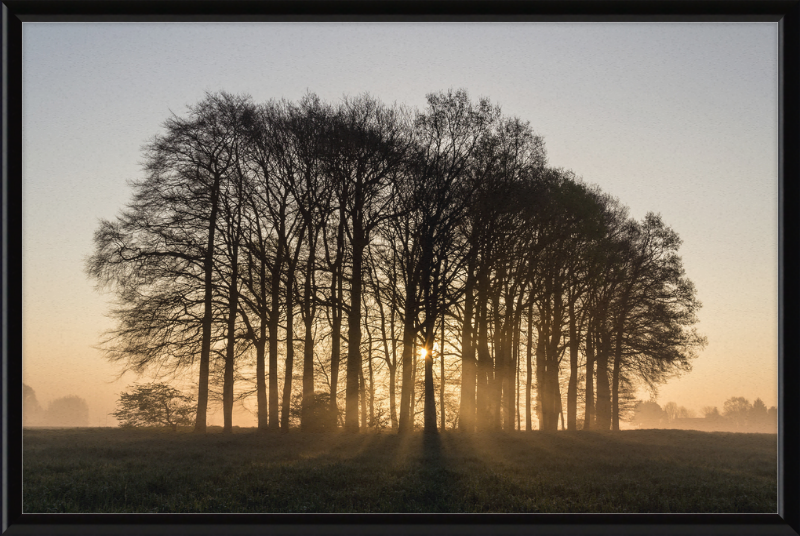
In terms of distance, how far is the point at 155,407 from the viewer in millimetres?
20703

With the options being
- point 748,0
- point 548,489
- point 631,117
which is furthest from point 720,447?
point 748,0

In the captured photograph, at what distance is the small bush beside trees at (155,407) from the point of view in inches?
745

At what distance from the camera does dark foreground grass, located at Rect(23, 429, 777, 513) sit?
36.1ft

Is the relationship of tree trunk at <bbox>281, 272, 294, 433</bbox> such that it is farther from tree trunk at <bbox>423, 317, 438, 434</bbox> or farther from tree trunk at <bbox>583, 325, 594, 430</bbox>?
tree trunk at <bbox>583, 325, 594, 430</bbox>

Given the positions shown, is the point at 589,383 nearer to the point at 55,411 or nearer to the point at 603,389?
the point at 603,389

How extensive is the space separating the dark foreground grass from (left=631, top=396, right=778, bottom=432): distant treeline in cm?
76

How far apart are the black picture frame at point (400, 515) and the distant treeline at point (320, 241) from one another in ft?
25.7

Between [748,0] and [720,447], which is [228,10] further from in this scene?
[720,447]

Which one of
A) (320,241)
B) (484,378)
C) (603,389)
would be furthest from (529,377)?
(320,241)

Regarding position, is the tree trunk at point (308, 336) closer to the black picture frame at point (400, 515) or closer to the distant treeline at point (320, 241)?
the distant treeline at point (320, 241)

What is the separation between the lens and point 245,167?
21.2 metres

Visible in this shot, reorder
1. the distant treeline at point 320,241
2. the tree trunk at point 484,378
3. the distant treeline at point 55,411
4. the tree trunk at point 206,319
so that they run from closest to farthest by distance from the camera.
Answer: the distant treeline at point 55,411 < the distant treeline at point 320,241 < the tree trunk at point 206,319 < the tree trunk at point 484,378

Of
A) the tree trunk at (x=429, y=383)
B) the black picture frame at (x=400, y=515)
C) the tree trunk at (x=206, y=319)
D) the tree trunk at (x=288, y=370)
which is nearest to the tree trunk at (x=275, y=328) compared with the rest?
the tree trunk at (x=288, y=370)

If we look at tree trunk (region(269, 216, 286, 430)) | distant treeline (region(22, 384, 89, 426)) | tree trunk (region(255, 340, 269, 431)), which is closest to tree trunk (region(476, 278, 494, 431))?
tree trunk (region(269, 216, 286, 430))
